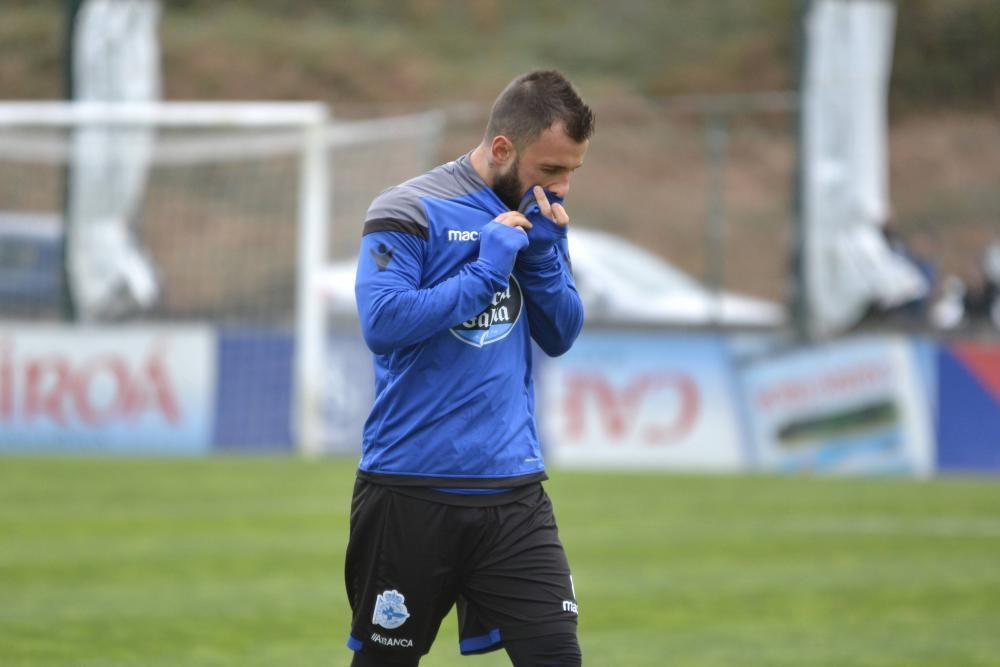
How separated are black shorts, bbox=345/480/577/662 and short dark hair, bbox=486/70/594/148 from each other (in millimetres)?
977

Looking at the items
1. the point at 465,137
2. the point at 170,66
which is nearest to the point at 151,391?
the point at 465,137

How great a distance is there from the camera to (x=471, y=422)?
14.8 ft

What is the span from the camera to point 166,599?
8.67 metres

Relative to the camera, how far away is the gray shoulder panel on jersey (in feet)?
14.5

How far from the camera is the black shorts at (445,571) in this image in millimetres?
4504

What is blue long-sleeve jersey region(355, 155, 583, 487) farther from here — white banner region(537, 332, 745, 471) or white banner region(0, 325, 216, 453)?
white banner region(0, 325, 216, 453)

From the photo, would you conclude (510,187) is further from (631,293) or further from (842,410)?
(631,293)

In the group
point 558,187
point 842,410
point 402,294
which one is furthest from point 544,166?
point 842,410

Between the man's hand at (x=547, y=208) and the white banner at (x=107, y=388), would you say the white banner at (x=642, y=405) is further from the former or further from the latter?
the man's hand at (x=547, y=208)

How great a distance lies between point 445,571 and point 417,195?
101cm

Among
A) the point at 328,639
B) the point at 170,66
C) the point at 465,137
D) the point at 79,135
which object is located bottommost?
the point at 328,639

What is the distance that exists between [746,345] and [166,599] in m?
8.66

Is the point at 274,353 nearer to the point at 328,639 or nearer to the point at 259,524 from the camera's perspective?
the point at 259,524

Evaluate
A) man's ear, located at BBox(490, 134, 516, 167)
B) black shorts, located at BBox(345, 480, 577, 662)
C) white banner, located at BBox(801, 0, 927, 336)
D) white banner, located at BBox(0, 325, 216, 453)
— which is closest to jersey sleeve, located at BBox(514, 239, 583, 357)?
man's ear, located at BBox(490, 134, 516, 167)
